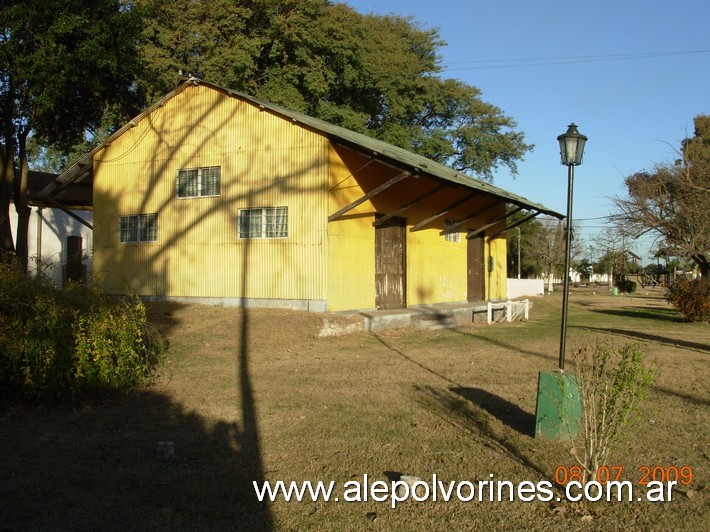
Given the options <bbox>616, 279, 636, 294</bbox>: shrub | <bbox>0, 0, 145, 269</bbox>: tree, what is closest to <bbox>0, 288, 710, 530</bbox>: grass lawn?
<bbox>0, 0, 145, 269</bbox>: tree

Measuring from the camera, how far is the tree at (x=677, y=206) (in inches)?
898

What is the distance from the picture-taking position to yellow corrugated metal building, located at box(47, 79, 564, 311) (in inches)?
662

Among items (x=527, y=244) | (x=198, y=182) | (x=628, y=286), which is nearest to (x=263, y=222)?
(x=198, y=182)

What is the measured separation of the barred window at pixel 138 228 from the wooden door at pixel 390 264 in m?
6.43

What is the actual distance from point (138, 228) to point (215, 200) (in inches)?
118

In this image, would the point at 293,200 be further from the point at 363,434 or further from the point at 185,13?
the point at 185,13

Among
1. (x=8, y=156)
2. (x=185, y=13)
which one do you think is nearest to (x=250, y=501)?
(x=8, y=156)

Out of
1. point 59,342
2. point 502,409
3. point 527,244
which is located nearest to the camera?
point 59,342

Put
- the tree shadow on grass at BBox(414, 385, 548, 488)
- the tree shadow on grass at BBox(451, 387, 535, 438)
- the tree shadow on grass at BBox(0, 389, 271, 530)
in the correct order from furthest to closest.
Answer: the tree shadow on grass at BBox(451, 387, 535, 438)
the tree shadow on grass at BBox(414, 385, 548, 488)
the tree shadow on grass at BBox(0, 389, 271, 530)

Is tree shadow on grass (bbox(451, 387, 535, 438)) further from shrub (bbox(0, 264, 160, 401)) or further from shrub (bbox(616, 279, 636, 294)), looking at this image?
shrub (bbox(616, 279, 636, 294))

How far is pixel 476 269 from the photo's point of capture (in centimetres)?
2616

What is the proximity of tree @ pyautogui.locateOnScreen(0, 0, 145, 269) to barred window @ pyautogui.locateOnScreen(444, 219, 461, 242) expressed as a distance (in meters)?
11.2

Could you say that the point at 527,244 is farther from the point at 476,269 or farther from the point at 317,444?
the point at 317,444

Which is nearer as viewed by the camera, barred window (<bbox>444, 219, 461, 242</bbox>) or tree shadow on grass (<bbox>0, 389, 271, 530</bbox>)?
tree shadow on grass (<bbox>0, 389, 271, 530</bbox>)
